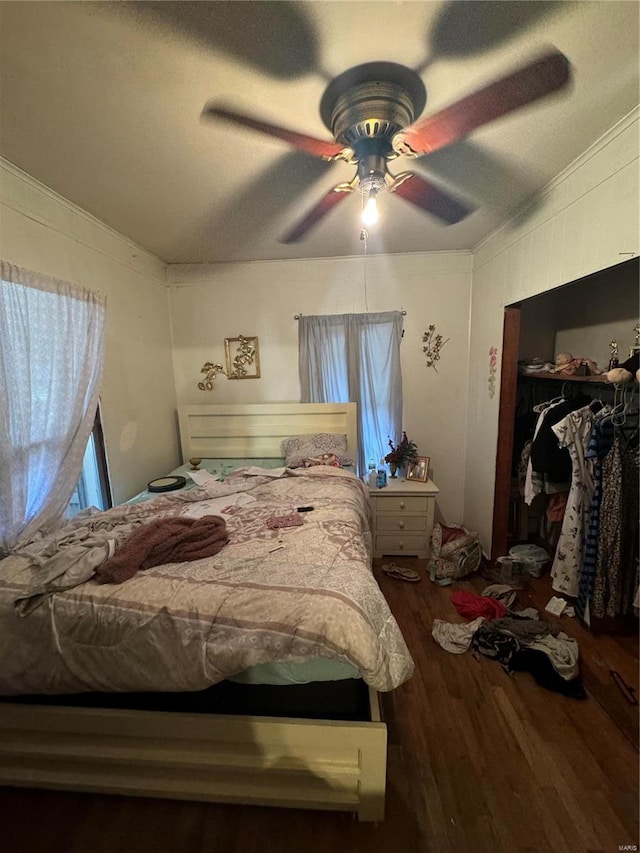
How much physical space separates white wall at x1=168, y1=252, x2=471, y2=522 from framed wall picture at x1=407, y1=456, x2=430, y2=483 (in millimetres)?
267

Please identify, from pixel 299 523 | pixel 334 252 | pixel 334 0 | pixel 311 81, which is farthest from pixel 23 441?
pixel 334 252

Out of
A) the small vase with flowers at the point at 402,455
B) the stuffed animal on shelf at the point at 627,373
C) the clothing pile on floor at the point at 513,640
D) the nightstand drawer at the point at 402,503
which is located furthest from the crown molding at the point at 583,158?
the clothing pile on floor at the point at 513,640

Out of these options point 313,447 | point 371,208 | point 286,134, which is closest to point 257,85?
point 286,134

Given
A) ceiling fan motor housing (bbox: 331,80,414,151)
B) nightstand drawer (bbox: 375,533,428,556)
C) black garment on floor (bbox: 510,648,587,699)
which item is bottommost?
black garment on floor (bbox: 510,648,587,699)

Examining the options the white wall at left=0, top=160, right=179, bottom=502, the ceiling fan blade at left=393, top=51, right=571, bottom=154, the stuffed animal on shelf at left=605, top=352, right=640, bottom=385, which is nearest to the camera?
the ceiling fan blade at left=393, top=51, right=571, bottom=154

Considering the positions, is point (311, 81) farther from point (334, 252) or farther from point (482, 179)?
point (334, 252)

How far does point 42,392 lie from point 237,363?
5.60 ft

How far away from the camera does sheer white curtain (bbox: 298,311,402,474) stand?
10.3ft

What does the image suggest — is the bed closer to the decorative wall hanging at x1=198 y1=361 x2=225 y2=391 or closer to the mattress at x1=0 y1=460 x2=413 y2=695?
the mattress at x1=0 y1=460 x2=413 y2=695

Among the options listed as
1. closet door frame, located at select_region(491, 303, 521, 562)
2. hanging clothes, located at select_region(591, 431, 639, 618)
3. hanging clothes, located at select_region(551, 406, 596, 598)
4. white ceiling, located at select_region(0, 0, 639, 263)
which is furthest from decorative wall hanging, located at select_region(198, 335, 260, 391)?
hanging clothes, located at select_region(591, 431, 639, 618)

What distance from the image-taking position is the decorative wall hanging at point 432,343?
10.3 ft

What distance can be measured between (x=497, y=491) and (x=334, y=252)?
7.61 ft

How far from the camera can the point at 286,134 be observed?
133 cm

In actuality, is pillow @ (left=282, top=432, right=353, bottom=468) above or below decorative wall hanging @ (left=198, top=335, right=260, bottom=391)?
below
